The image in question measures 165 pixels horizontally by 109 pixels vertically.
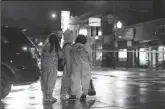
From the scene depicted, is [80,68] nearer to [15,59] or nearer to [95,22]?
[15,59]

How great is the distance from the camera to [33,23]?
78562 mm

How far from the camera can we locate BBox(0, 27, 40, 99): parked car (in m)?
9.92

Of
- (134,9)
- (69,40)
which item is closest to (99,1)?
(134,9)

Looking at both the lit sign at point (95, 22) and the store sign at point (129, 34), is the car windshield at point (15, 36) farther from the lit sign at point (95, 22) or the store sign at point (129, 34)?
the lit sign at point (95, 22)

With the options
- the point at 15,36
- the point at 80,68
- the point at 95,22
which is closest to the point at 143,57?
the point at 95,22

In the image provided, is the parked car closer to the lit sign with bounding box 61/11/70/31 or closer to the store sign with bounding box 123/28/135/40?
the store sign with bounding box 123/28/135/40

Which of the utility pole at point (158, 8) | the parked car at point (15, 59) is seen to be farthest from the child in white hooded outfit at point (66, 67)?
the utility pole at point (158, 8)

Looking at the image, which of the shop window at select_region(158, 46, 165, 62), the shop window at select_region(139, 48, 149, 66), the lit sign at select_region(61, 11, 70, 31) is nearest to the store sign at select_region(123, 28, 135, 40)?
the shop window at select_region(139, 48, 149, 66)

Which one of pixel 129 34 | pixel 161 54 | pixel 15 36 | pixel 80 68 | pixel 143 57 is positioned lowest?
pixel 80 68

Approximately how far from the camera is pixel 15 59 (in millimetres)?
9945

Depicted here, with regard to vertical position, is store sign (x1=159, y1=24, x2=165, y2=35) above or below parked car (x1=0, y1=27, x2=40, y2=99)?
above

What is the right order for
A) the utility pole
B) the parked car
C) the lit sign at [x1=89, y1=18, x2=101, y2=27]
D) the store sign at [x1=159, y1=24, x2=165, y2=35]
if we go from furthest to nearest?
the lit sign at [x1=89, y1=18, x2=101, y2=27] → the utility pole → the store sign at [x1=159, y1=24, x2=165, y2=35] → the parked car

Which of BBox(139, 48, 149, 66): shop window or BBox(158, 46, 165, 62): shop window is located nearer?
BBox(158, 46, 165, 62): shop window

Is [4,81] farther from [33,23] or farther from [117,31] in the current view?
[33,23]
